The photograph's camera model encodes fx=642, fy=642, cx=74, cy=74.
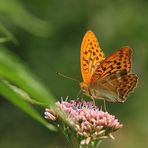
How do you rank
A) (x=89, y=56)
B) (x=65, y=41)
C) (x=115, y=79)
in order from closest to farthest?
(x=89, y=56) < (x=115, y=79) < (x=65, y=41)

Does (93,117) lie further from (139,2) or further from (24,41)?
(139,2)

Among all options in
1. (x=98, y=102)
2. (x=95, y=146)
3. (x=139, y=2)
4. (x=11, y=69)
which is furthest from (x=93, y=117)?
(x=139, y=2)

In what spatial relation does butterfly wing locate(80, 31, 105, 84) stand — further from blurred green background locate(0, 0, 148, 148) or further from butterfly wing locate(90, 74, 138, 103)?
blurred green background locate(0, 0, 148, 148)

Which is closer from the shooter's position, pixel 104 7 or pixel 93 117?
pixel 93 117

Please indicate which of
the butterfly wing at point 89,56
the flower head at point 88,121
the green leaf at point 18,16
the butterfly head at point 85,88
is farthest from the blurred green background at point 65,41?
the flower head at point 88,121

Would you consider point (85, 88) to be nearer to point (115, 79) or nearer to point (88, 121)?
point (115, 79)

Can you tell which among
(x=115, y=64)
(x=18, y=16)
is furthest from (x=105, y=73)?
(x=18, y=16)
